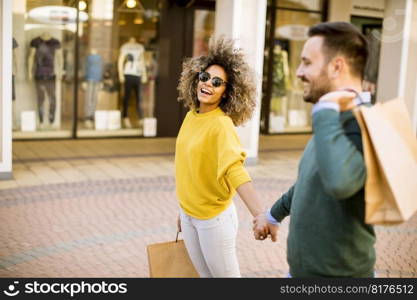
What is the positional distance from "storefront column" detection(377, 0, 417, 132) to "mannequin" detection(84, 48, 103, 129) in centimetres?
628

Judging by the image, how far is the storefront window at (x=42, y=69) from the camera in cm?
1236

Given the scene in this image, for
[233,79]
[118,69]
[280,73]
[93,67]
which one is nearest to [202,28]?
[118,69]

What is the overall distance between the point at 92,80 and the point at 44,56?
3.91 feet

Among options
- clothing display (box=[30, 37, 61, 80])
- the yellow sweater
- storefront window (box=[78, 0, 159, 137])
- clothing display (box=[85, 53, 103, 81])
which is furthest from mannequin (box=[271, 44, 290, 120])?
the yellow sweater

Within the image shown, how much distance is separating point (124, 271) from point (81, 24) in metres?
8.79

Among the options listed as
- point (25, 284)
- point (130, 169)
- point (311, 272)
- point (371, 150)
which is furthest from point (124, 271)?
point (130, 169)

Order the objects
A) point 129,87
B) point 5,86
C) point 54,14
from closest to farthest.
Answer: point 5,86 → point 54,14 → point 129,87

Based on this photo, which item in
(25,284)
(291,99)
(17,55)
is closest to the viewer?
(25,284)

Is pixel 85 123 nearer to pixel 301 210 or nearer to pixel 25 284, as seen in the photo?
pixel 25 284

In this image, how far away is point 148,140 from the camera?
13.4m

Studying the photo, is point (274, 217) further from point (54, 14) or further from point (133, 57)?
point (133, 57)

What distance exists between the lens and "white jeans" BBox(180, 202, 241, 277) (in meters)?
3.30

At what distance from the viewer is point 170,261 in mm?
3375

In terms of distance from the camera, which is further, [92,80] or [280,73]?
[280,73]
